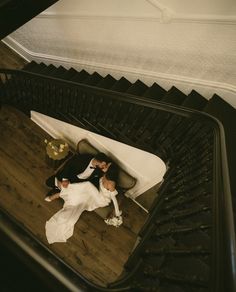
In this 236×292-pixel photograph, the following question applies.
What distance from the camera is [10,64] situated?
20.8 feet

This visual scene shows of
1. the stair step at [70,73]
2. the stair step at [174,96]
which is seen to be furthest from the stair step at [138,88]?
the stair step at [70,73]

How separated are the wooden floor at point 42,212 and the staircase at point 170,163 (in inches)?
26.3

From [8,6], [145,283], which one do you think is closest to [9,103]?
[8,6]

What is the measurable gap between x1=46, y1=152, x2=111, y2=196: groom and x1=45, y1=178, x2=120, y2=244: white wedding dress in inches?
5.0

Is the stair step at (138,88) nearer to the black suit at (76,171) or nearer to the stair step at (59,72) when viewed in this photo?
the black suit at (76,171)

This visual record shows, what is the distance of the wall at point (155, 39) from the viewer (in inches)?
138

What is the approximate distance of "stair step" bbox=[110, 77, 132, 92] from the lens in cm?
450

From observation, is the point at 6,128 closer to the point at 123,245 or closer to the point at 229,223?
the point at 123,245

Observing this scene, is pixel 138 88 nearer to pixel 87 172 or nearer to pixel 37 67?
pixel 87 172

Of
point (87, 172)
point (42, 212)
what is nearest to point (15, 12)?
point (87, 172)

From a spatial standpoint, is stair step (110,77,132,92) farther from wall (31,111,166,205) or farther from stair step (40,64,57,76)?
stair step (40,64,57,76)

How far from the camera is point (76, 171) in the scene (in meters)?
5.10

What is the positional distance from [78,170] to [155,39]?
99.7 inches

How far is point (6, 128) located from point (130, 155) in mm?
2450
